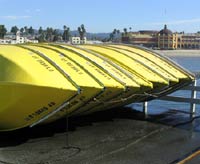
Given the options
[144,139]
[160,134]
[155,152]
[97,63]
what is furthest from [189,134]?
[97,63]

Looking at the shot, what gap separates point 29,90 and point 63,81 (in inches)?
27.7

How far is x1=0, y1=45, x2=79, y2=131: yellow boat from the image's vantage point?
7.85 metres

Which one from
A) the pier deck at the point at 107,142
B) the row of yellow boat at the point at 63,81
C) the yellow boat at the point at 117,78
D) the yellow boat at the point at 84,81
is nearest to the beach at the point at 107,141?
the pier deck at the point at 107,142

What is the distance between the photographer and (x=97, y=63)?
382 inches

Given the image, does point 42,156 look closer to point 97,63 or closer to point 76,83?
point 76,83

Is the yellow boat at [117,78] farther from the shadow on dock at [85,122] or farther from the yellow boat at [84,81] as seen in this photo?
the shadow on dock at [85,122]

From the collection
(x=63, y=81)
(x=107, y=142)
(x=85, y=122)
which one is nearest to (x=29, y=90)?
(x=63, y=81)

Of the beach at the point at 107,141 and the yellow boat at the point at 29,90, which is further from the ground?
the yellow boat at the point at 29,90

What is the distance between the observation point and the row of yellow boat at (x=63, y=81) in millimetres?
7930

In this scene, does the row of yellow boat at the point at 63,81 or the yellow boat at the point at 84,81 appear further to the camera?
the yellow boat at the point at 84,81

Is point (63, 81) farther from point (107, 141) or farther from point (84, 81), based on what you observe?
point (107, 141)

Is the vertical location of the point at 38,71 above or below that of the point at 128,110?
above

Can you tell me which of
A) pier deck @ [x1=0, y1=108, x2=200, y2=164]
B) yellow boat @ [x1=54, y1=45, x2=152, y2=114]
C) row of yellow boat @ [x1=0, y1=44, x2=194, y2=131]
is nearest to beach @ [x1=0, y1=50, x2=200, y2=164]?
pier deck @ [x1=0, y1=108, x2=200, y2=164]

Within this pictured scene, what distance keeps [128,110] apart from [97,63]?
3.79 metres
